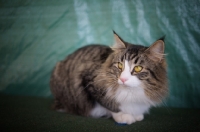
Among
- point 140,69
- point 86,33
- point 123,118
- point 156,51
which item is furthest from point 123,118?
point 86,33

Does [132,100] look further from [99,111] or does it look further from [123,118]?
[99,111]

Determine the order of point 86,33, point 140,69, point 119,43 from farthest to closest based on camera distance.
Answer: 1. point 86,33
2. point 119,43
3. point 140,69

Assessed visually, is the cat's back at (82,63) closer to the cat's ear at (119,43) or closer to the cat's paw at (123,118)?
the cat's ear at (119,43)

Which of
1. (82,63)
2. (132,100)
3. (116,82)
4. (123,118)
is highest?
(82,63)

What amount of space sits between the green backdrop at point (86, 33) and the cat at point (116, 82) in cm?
46

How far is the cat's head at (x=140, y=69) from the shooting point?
1517 mm

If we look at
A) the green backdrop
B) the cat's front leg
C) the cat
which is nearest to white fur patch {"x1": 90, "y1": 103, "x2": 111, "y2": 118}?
the cat

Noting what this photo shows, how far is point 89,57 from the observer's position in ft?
6.27

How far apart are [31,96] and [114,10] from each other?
135 centimetres

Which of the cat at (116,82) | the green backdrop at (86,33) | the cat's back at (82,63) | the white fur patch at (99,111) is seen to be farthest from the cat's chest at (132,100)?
the green backdrop at (86,33)

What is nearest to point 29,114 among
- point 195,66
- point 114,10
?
point 114,10

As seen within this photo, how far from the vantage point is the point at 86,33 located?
7.89 ft

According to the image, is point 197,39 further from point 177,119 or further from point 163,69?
point 177,119

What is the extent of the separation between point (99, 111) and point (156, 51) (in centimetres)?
69
